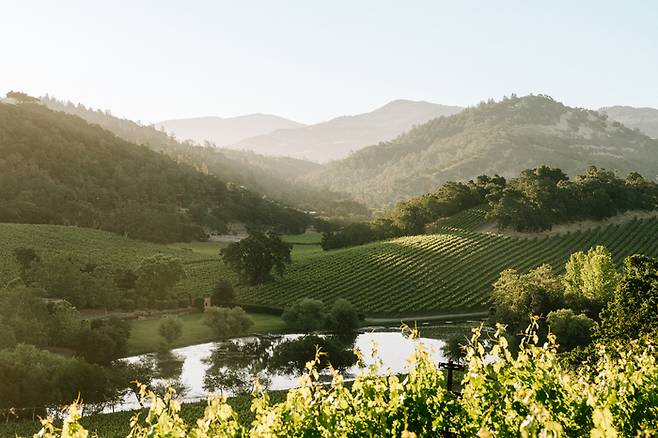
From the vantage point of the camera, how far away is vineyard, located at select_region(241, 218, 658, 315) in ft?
299

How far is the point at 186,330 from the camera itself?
80.2 metres

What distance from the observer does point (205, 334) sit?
78625 millimetres

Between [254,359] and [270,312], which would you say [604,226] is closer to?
[270,312]

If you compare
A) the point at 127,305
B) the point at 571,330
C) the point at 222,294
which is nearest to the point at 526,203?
the point at 571,330

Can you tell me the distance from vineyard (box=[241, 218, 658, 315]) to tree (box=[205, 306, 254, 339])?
15083 mm

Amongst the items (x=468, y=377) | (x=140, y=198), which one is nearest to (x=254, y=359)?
(x=468, y=377)

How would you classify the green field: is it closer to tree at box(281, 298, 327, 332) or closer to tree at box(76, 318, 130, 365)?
tree at box(281, 298, 327, 332)

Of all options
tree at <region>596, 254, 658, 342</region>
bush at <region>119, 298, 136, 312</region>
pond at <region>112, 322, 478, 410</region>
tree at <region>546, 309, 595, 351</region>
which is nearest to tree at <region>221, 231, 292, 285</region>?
bush at <region>119, 298, 136, 312</region>

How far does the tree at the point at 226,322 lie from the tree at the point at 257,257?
2417 cm

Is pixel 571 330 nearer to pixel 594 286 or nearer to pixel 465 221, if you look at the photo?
pixel 594 286

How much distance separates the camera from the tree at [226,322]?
255 feet

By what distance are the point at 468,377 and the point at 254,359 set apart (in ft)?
187

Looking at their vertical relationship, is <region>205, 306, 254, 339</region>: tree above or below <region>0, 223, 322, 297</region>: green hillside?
below

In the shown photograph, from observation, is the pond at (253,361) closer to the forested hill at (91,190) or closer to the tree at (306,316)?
the tree at (306,316)
